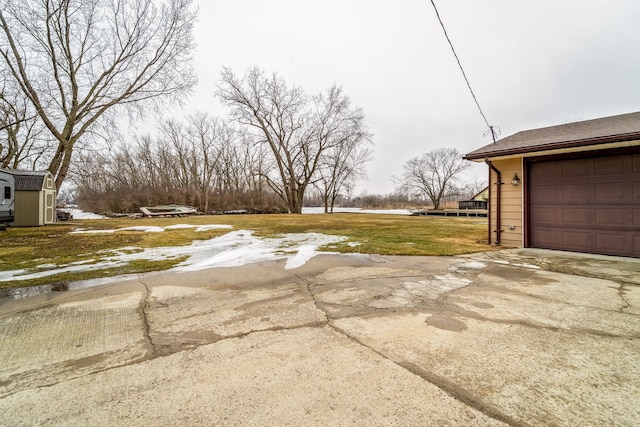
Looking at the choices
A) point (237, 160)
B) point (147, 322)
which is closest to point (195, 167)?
point (237, 160)

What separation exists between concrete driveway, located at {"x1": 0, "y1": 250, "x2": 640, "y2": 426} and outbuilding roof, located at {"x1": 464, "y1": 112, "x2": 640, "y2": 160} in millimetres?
3077

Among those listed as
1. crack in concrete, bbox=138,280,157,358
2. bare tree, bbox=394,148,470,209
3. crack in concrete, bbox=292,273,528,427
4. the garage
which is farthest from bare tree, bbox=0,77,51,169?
bare tree, bbox=394,148,470,209

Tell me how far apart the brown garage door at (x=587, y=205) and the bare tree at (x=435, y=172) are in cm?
3679

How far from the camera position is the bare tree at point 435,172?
40.3 metres

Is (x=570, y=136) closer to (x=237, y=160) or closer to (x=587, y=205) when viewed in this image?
(x=587, y=205)

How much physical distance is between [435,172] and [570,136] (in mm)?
37835

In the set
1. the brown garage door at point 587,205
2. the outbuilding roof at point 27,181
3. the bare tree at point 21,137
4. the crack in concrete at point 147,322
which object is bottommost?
the crack in concrete at point 147,322

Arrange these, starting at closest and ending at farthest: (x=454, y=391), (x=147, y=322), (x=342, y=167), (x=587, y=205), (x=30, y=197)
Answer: (x=454, y=391) < (x=147, y=322) < (x=587, y=205) < (x=30, y=197) < (x=342, y=167)

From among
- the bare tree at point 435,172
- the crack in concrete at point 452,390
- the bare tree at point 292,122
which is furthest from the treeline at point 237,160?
the crack in concrete at point 452,390

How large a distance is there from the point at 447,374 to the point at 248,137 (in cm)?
2499

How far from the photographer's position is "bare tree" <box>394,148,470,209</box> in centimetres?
4031

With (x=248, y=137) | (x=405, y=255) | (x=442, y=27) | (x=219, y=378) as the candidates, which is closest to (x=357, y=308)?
(x=219, y=378)

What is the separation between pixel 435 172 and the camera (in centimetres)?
4119

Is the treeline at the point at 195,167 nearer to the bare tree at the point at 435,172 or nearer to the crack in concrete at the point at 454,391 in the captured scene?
the bare tree at the point at 435,172
